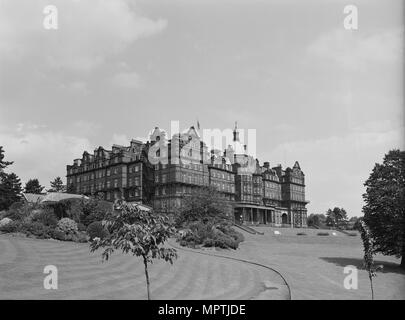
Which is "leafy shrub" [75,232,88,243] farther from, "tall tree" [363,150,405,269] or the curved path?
"tall tree" [363,150,405,269]

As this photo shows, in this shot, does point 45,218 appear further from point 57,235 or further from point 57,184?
point 57,184

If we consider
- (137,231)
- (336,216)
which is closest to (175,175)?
(137,231)

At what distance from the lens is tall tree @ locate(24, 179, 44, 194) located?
116625mm

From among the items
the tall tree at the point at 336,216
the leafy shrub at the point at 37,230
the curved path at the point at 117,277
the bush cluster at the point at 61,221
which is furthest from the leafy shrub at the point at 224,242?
the tall tree at the point at 336,216

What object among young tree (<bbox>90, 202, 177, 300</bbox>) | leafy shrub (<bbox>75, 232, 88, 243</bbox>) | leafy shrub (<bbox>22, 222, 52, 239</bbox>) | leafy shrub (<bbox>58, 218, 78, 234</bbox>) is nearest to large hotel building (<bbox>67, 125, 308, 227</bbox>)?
leafy shrub (<bbox>58, 218, 78, 234</bbox>)

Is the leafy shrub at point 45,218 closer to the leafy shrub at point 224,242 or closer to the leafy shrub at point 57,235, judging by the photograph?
the leafy shrub at point 57,235

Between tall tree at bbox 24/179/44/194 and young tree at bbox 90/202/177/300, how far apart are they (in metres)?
110

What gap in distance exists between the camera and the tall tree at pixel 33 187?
117 metres

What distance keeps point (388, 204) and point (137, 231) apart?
29.0 m

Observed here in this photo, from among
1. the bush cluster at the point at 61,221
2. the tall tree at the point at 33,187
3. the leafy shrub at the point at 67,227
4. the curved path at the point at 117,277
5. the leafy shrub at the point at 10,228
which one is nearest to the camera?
the curved path at the point at 117,277

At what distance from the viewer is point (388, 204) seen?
36750 mm

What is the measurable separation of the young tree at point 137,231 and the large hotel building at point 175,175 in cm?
5979

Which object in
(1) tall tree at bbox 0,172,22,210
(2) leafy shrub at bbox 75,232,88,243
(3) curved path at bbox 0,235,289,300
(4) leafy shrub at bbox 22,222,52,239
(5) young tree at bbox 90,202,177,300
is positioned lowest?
(3) curved path at bbox 0,235,289,300
